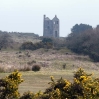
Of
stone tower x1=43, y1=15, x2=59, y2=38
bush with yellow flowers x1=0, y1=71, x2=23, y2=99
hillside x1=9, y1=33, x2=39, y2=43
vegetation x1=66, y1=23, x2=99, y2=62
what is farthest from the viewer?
stone tower x1=43, y1=15, x2=59, y2=38

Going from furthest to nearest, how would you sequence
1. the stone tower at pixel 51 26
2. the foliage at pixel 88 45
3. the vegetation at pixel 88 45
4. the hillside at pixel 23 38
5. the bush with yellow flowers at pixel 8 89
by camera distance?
1. the stone tower at pixel 51 26
2. the hillside at pixel 23 38
3. the vegetation at pixel 88 45
4. the foliage at pixel 88 45
5. the bush with yellow flowers at pixel 8 89

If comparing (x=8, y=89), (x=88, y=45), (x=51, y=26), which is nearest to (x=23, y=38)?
(x=51, y=26)

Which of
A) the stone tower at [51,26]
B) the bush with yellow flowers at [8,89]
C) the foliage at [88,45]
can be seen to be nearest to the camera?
the bush with yellow flowers at [8,89]

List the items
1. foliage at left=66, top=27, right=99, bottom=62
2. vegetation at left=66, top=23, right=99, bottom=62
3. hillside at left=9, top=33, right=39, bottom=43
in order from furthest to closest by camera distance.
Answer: hillside at left=9, top=33, right=39, bottom=43 < vegetation at left=66, top=23, right=99, bottom=62 < foliage at left=66, top=27, right=99, bottom=62

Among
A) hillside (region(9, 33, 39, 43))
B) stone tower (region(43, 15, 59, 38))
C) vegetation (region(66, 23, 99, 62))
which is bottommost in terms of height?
vegetation (region(66, 23, 99, 62))

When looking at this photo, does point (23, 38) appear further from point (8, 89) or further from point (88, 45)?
point (8, 89)

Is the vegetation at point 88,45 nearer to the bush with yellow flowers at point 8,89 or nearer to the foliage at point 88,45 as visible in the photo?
the foliage at point 88,45

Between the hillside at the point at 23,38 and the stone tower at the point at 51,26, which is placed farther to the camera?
the stone tower at the point at 51,26

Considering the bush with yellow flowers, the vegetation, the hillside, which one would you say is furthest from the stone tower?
the bush with yellow flowers

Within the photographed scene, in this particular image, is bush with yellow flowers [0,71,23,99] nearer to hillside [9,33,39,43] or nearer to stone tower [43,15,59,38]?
hillside [9,33,39,43]

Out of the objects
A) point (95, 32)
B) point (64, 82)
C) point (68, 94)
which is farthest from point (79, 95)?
point (95, 32)

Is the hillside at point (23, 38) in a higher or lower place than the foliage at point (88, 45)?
higher

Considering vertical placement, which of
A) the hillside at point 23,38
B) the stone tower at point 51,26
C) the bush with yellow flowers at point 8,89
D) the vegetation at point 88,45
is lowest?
the bush with yellow flowers at point 8,89

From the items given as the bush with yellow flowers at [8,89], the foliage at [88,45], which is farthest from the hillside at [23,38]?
the bush with yellow flowers at [8,89]
